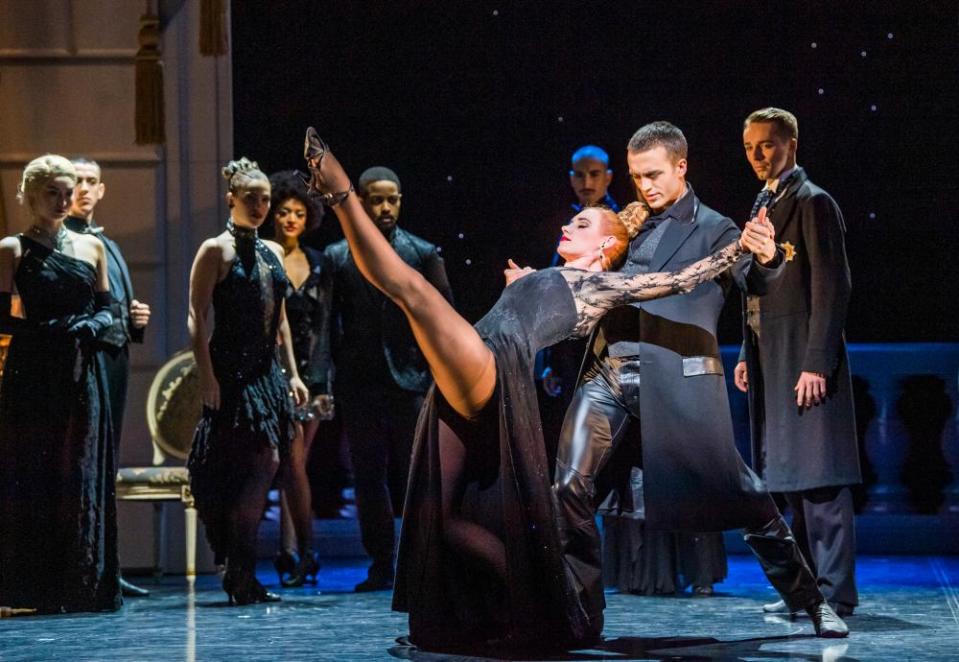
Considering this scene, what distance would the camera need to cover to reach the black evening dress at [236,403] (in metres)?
5.82

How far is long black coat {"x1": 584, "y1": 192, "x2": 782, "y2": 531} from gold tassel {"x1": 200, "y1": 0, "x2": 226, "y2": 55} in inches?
124

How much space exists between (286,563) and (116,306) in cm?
130

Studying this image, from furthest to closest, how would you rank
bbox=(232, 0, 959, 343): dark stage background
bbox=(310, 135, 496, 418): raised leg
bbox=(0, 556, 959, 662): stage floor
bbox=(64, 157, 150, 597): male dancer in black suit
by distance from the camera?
bbox=(232, 0, 959, 343): dark stage background
bbox=(64, 157, 150, 597): male dancer in black suit
bbox=(0, 556, 959, 662): stage floor
bbox=(310, 135, 496, 418): raised leg

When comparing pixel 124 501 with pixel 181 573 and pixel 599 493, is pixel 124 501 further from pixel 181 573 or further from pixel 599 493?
pixel 599 493

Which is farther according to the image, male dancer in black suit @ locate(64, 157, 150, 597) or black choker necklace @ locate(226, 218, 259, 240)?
male dancer in black suit @ locate(64, 157, 150, 597)

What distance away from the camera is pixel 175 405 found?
6.99m

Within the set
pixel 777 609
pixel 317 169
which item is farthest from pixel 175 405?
pixel 317 169

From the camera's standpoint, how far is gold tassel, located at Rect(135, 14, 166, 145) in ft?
23.0

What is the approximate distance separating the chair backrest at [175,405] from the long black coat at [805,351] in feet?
9.01

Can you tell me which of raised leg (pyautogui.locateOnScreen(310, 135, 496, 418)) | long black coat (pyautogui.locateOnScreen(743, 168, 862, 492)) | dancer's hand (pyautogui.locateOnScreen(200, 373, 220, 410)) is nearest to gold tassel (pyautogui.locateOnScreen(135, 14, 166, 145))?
dancer's hand (pyautogui.locateOnScreen(200, 373, 220, 410))

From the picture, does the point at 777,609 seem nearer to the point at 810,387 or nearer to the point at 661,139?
the point at 810,387

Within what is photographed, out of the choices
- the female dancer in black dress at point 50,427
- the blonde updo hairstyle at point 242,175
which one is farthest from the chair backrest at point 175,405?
the blonde updo hairstyle at point 242,175

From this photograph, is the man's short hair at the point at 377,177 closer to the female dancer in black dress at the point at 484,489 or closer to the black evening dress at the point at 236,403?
the black evening dress at the point at 236,403

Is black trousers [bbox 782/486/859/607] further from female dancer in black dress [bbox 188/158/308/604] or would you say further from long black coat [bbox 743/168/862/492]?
female dancer in black dress [bbox 188/158/308/604]
